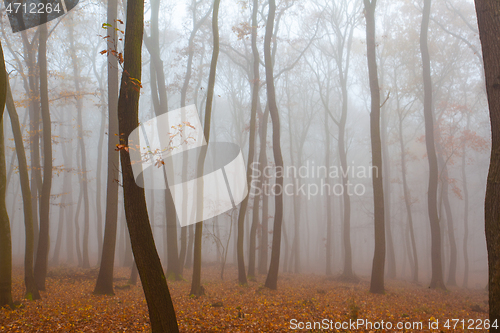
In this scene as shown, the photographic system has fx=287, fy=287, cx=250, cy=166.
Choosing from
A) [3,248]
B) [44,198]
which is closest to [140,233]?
[3,248]

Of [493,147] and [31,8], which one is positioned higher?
[31,8]

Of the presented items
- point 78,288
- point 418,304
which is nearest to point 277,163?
point 418,304

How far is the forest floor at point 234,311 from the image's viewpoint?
5438 millimetres

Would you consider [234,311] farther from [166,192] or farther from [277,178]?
[166,192]

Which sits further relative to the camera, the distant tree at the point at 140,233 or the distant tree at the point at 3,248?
the distant tree at the point at 3,248

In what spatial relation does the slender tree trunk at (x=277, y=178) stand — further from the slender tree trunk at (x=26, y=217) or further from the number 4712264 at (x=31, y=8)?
the number 4712264 at (x=31, y=8)

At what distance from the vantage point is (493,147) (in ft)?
11.6

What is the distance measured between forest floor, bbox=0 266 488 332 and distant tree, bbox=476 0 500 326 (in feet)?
9.85

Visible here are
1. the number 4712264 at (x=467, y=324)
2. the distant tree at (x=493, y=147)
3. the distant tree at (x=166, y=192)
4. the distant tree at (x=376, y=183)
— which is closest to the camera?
the distant tree at (x=493, y=147)

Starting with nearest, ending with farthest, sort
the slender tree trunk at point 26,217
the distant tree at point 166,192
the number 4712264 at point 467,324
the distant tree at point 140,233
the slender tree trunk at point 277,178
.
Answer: the distant tree at point 140,233 < the number 4712264 at point 467,324 < the slender tree trunk at point 26,217 < the slender tree trunk at point 277,178 < the distant tree at point 166,192

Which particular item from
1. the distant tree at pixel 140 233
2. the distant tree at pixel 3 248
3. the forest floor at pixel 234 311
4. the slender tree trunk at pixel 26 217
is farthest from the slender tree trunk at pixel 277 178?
the distant tree at pixel 3 248

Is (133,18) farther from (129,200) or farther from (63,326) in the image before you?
(63,326)

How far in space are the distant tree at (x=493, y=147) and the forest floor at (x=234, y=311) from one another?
300 centimetres

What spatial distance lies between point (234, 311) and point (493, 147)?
5.88 meters
